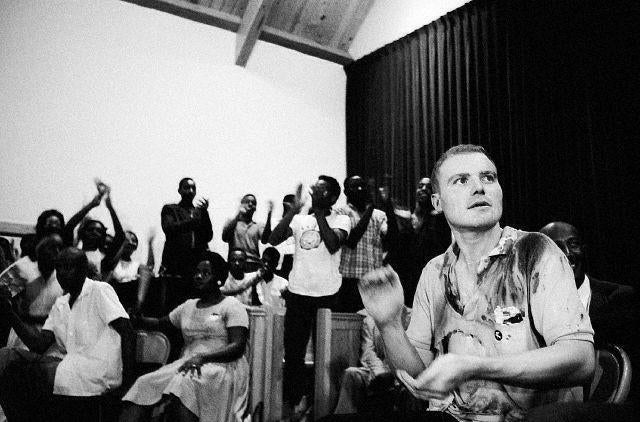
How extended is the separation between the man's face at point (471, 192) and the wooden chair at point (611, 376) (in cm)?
73

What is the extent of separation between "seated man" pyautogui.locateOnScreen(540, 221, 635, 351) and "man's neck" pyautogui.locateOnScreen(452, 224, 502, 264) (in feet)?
4.65

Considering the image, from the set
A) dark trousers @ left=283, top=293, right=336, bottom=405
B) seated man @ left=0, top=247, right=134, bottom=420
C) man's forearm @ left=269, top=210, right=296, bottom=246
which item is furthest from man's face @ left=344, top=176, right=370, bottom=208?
seated man @ left=0, top=247, right=134, bottom=420

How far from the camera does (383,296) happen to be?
163 centimetres

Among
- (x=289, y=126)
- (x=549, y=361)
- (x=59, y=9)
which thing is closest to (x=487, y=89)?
(x=289, y=126)

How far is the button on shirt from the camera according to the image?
4.92 ft

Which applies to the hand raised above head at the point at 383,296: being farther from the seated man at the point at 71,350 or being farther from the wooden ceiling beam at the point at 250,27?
the wooden ceiling beam at the point at 250,27

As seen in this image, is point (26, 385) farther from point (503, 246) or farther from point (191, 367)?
point (503, 246)

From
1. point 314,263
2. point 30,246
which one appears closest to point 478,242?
point 314,263

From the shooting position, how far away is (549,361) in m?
1.38

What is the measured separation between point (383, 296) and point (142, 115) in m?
6.49

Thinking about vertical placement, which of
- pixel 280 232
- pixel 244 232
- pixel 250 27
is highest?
pixel 250 27

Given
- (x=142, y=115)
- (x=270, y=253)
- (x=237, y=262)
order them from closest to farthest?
(x=237, y=262) → (x=270, y=253) → (x=142, y=115)

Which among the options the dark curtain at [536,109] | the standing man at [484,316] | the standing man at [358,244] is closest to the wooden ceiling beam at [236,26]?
the dark curtain at [536,109]

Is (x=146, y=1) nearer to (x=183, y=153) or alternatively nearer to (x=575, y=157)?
(x=183, y=153)
